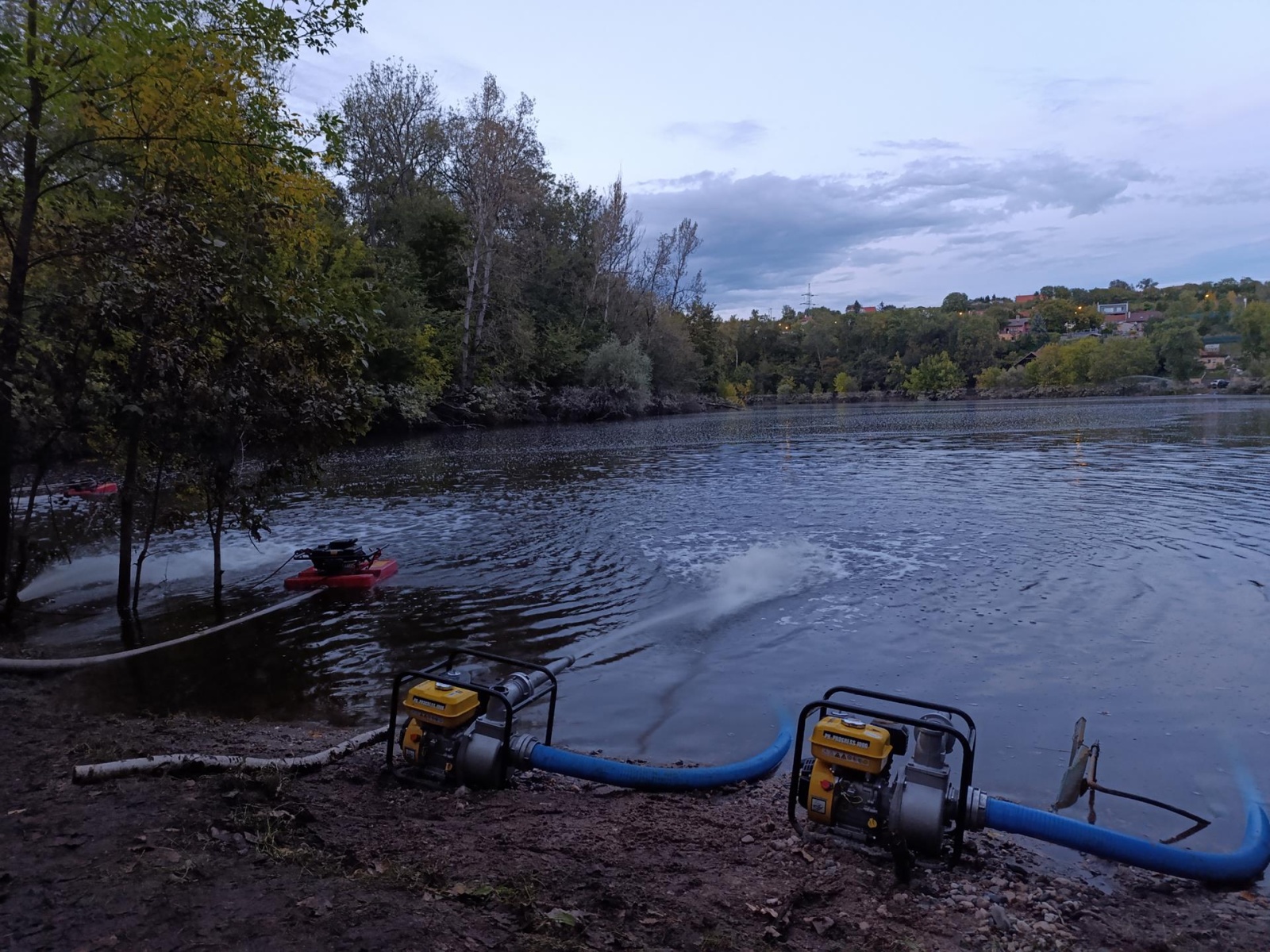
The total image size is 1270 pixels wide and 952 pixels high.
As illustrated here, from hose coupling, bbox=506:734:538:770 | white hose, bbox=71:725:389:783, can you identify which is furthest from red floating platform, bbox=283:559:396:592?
hose coupling, bbox=506:734:538:770

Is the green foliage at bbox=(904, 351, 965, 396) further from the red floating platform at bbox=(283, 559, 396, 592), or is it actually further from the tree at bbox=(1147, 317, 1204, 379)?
the red floating platform at bbox=(283, 559, 396, 592)

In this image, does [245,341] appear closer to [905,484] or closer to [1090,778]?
[1090,778]

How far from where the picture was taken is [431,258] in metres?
57.2

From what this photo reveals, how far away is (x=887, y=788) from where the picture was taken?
517 cm

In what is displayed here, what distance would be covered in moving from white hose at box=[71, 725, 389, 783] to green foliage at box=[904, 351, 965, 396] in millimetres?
149704

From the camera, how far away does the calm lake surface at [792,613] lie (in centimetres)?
771

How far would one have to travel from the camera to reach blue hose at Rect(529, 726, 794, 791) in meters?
5.91

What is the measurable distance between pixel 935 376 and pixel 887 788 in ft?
508

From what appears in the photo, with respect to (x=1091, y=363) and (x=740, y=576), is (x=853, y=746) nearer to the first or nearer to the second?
(x=740, y=576)

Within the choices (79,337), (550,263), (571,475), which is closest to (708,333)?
(550,263)

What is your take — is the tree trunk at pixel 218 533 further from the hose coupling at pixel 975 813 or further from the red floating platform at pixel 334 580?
the hose coupling at pixel 975 813

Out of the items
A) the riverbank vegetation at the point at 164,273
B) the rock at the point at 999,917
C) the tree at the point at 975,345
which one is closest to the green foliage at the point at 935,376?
the tree at the point at 975,345

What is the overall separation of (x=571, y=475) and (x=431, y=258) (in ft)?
115

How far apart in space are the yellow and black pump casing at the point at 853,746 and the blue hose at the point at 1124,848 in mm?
728
